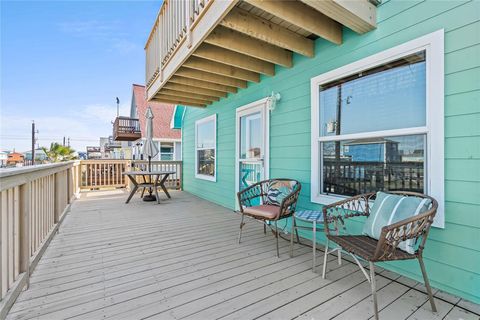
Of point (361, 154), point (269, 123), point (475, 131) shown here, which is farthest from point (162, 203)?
point (475, 131)

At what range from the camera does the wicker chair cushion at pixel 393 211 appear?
1.61 metres

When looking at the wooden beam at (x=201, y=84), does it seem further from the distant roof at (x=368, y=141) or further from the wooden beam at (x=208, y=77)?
the distant roof at (x=368, y=141)

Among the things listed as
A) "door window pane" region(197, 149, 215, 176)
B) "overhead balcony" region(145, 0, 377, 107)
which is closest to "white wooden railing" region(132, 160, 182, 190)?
"door window pane" region(197, 149, 215, 176)

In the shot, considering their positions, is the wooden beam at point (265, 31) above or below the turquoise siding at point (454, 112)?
above

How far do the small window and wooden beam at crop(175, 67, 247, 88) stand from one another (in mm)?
8541

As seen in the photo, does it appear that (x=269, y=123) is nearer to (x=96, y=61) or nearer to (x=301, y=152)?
(x=301, y=152)

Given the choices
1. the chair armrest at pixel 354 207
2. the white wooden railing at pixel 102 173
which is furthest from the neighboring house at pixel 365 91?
the white wooden railing at pixel 102 173

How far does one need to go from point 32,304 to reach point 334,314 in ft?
7.05

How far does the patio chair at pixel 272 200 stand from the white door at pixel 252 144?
462mm

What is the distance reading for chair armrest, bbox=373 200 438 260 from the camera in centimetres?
141

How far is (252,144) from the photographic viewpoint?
4.19 meters

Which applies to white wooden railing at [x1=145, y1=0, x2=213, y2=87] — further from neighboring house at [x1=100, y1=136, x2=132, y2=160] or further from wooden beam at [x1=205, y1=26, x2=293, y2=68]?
neighboring house at [x1=100, y1=136, x2=132, y2=160]

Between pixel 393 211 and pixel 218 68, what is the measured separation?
9.81ft

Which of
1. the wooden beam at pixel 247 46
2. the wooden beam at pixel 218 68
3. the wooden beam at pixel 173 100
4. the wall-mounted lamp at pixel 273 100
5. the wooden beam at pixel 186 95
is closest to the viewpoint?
the wooden beam at pixel 247 46
